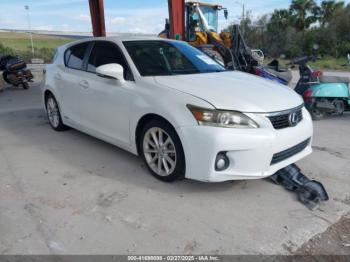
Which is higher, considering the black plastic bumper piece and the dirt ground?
the black plastic bumper piece

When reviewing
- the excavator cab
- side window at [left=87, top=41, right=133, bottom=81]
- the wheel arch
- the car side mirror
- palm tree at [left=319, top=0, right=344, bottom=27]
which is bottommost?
the wheel arch

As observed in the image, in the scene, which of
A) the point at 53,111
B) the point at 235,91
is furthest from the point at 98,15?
the point at 235,91

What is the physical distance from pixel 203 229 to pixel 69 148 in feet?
9.10

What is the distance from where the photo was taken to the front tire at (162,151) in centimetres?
337

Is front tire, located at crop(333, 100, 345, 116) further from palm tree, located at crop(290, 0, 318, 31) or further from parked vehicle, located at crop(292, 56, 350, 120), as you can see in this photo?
palm tree, located at crop(290, 0, 318, 31)

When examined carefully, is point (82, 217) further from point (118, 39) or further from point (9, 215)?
point (118, 39)

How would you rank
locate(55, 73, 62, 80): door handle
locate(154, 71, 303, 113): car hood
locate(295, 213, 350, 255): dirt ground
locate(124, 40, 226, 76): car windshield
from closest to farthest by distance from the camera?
locate(295, 213, 350, 255): dirt ground → locate(154, 71, 303, 113): car hood → locate(124, 40, 226, 76): car windshield → locate(55, 73, 62, 80): door handle

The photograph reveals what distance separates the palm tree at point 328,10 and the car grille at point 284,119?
40308 millimetres

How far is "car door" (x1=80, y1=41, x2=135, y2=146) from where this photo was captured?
12.8 feet

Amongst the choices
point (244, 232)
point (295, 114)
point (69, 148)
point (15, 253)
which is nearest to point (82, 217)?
point (15, 253)

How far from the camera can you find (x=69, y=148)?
192 inches

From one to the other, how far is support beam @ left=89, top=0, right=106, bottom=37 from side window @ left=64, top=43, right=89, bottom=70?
645cm

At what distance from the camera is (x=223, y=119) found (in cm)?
312

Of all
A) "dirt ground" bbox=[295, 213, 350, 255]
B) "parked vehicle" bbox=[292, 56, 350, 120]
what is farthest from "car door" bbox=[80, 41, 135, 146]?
"parked vehicle" bbox=[292, 56, 350, 120]
